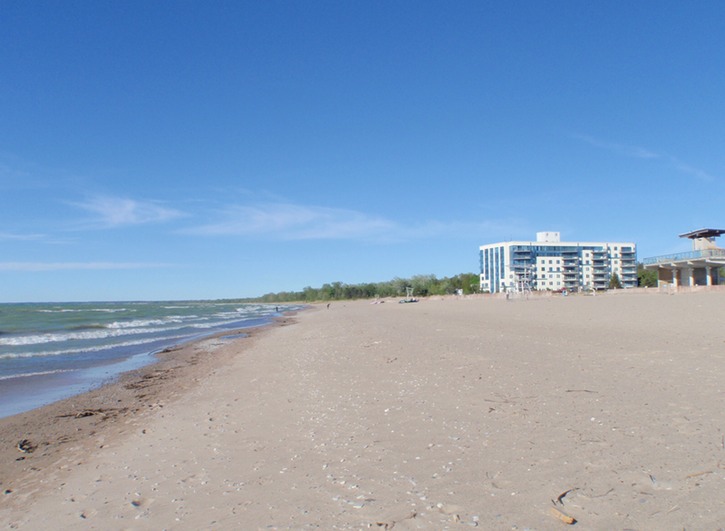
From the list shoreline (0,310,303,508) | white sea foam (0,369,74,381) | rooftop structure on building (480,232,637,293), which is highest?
rooftop structure on building (480,232,637,293)

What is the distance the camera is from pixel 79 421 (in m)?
8.37

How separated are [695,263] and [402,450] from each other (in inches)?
1814

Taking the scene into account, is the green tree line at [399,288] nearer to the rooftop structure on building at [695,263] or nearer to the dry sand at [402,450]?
the rooftop structure on building at [695,263]

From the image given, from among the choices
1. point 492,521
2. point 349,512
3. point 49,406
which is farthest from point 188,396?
point 492,521

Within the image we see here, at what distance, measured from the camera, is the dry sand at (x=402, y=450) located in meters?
3.78

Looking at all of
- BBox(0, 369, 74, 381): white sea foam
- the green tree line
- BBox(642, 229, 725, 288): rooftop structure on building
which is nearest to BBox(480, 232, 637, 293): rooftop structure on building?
the green tree line

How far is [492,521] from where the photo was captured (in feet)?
11.5

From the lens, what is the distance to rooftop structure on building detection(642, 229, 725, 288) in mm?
40316

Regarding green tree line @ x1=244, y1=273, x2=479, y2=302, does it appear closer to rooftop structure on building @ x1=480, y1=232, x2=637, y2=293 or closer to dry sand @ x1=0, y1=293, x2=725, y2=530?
rooftop structure on building @ x1=480, y1=232, x2=637, y2=293

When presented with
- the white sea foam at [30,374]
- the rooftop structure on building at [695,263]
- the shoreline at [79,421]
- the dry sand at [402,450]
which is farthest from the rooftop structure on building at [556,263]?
the dry sand at [402,450]

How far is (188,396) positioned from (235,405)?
2.09 meters

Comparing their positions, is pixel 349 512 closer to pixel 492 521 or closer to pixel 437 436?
pixel 492 521

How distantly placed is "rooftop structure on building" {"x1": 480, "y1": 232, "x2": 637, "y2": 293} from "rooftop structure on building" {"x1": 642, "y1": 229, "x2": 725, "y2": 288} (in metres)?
61.3

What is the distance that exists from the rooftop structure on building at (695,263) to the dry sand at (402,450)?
36496 mm
